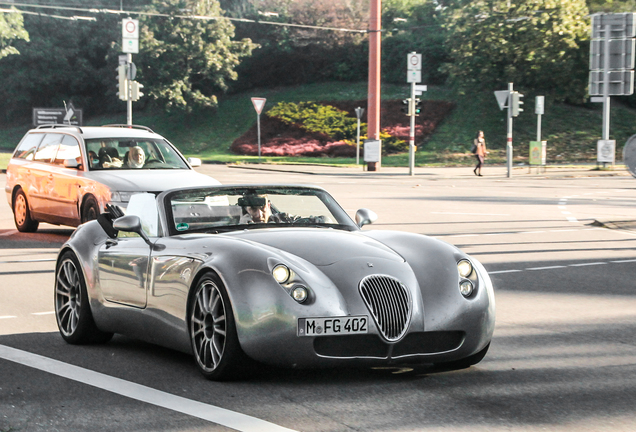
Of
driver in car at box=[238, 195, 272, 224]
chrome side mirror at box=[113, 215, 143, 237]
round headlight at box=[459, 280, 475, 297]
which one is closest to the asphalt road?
round headlight at box=[459, 280, 475, 297]

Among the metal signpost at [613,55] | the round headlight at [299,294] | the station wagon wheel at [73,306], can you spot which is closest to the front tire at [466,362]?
the round headlight at [299,294]

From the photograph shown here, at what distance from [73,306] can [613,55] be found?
23705 mm

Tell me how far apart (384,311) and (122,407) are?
60.3 inches

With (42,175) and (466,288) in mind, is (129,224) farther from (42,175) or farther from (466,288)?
(42,175)

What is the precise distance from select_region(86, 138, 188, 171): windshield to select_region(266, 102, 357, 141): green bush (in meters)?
42.7

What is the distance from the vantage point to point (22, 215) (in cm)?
1689

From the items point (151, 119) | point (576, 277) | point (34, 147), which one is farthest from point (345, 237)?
point (151, 119)

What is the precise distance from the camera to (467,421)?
5.08 m

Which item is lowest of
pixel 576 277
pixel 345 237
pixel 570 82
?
pixel 576 277

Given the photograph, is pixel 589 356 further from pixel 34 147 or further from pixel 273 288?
pixel 34 147

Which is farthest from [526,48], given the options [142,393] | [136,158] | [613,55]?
[142,393]

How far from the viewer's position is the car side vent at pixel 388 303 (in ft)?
19.2

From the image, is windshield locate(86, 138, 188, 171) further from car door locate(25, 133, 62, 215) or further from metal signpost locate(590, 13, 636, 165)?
metal signpost locate(590, 13, 636, 165)

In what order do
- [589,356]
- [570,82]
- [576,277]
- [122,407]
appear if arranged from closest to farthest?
[122,407] → [589,356] → [576,277] → [570,82]
